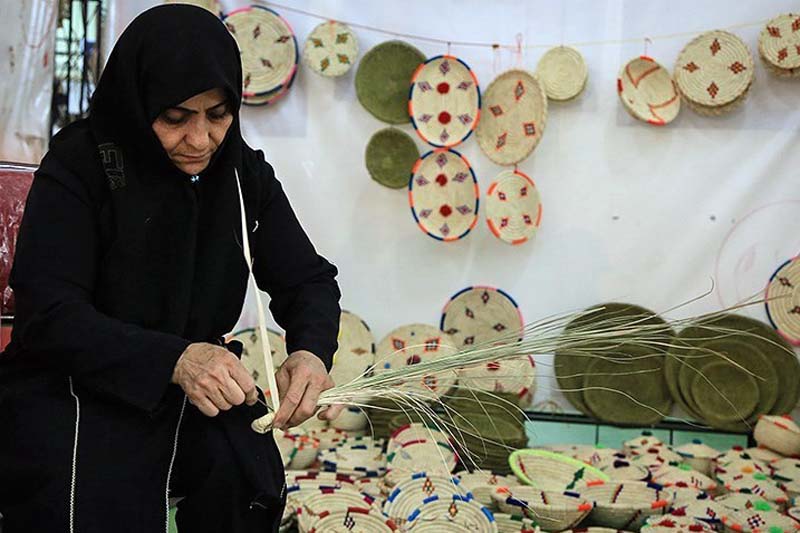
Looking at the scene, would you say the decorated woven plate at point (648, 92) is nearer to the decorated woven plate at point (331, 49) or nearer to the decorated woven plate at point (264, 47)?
the decorated woven plate at point (331, 49)

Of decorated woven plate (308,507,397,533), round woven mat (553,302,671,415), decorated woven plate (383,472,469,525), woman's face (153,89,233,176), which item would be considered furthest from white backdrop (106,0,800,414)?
woman's face (153,89,233,176)

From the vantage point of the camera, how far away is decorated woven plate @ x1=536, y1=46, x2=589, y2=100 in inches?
155

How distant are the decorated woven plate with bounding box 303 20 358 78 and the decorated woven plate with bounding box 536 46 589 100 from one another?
0.83 m

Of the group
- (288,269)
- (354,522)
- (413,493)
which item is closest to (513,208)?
(413,493)

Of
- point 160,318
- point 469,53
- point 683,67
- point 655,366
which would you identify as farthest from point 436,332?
point 160,318

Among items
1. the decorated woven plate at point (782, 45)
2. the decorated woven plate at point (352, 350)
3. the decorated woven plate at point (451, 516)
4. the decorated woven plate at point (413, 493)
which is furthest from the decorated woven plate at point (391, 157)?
the decorated woven plate at point (451, 516)

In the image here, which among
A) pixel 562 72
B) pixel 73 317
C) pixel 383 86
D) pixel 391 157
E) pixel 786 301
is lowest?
pixel 786 301

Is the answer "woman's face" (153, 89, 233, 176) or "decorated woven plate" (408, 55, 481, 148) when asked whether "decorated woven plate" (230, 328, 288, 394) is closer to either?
"decorated woven plate" (408, 55, 481, 148)

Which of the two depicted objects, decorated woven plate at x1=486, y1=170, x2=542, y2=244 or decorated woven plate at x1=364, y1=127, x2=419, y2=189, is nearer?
decorated woven plate at x1=486, y1=170, x2=542, y2=244

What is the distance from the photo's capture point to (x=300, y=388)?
66.4 inches

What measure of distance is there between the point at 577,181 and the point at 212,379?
9.24 feet

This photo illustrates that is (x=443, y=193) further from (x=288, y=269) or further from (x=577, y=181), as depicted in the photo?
(x=288, y=269)

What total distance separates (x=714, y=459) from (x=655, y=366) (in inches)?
22.7

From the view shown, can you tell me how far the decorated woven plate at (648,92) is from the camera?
3.92 meters
